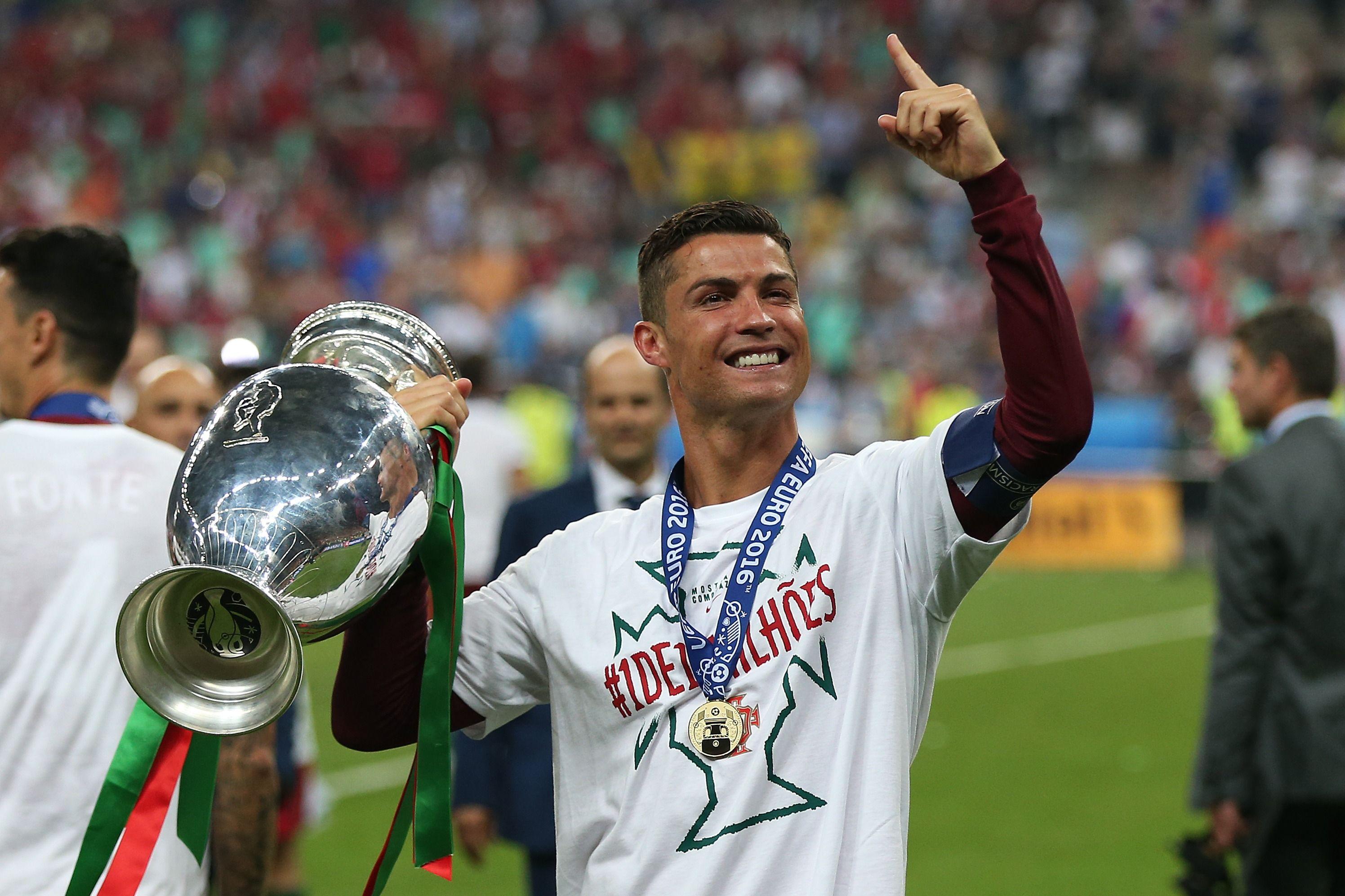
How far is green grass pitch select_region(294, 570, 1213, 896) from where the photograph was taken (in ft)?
22.9

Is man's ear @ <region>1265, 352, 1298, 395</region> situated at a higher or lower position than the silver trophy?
higher

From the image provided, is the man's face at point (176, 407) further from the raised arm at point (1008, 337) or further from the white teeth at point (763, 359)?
the raised arm at point (1008, 337)

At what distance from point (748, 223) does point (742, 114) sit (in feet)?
75.9

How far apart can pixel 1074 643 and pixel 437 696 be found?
34.1 ft

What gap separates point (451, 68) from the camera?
2684cm

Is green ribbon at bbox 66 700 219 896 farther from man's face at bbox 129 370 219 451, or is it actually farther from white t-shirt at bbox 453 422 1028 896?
man's face at bbox 129 370 219 451

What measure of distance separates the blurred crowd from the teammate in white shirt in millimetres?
15094

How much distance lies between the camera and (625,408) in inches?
206

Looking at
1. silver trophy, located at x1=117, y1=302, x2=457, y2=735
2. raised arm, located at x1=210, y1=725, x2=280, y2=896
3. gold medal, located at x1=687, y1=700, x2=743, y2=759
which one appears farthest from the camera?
raised arm, located at x1=210, y1=725, x2=280, y2=896

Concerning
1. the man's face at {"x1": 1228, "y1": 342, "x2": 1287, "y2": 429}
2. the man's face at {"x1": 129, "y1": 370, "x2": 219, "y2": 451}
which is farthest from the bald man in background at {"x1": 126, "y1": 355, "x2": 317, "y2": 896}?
the man's face at {"x1": 1228, "y1": 342, "x2": 1287, "y2": 429}

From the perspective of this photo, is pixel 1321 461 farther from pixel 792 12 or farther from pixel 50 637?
pixel 792 12

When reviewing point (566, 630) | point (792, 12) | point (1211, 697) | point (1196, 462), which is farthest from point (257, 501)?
point (792, 12)

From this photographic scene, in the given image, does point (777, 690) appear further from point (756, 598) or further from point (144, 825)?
point (144, 825)

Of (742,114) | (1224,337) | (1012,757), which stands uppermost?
(742,114)
